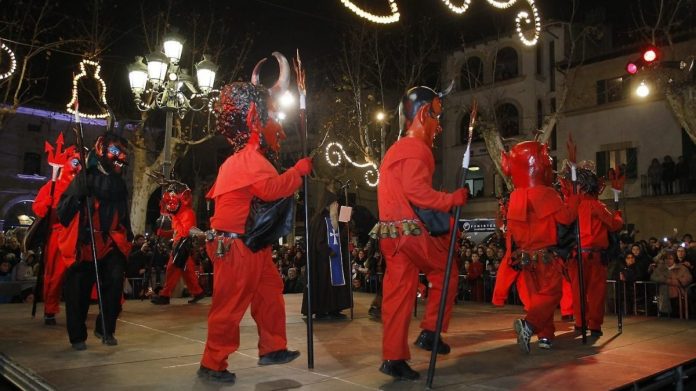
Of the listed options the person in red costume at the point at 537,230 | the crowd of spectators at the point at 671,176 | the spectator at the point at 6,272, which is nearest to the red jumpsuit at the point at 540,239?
the person in red costume at the point at 537,230

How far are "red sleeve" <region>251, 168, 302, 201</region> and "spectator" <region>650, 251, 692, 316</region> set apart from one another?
24.4ft

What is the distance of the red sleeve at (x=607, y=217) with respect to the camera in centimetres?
693

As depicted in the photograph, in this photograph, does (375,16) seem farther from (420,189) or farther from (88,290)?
(88,290)

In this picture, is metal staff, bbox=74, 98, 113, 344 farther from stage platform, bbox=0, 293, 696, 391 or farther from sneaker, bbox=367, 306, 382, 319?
sneaker, bbox=367, 306, 382, 319

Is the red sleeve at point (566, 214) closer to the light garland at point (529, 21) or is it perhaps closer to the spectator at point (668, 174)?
the light garland at point (529, 21)

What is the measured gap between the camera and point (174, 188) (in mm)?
9867

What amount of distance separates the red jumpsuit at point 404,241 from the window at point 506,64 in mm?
27349

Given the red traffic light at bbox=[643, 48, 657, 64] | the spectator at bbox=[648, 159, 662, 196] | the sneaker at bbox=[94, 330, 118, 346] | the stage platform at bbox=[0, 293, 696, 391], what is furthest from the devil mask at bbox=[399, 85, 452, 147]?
the spectator at bbox=[648, 159, 662, 196]

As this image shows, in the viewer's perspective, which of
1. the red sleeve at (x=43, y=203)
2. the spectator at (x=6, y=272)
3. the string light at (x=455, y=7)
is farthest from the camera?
the spectator at (x=6, y=272)

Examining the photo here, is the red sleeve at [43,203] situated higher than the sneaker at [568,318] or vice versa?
the red sleeve at [43,203]

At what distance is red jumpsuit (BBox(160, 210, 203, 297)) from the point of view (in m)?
9.48

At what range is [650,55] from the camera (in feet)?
31.5

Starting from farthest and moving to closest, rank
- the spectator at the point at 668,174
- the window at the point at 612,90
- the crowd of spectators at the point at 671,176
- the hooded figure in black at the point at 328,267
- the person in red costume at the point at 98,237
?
the window at the point at 612,90 < the spectator at the point at 668,174 < the crowd of spectators at the point at 671,176 < the hooded figure in black at the point at 328,267 < the person in red costume at the point at 98,237

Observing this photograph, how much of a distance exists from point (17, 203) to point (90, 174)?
30.2m
